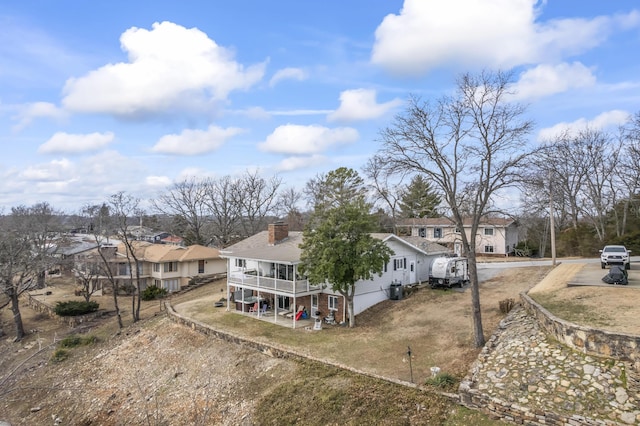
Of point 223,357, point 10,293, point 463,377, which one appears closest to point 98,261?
point 10,293

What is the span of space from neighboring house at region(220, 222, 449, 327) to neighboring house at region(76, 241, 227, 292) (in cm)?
1348

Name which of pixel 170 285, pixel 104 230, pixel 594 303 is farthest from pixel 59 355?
pixel 594 303

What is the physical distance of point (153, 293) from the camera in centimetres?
3800

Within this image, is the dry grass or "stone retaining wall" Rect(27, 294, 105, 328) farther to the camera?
"stone retaining wall" Rect(27, 294, 105, 328)

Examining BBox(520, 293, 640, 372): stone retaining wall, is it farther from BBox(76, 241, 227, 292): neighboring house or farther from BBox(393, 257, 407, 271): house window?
BBox(76, 241, 227, 292): neighboring house

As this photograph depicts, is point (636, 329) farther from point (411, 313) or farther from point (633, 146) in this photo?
point (633, 146)

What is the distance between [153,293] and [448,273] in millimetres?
27157

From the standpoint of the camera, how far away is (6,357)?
25953 millimetres

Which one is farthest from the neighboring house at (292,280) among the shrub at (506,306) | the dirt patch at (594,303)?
the dirt patch at (594,303)

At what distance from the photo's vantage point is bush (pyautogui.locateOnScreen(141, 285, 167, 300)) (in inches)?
1487

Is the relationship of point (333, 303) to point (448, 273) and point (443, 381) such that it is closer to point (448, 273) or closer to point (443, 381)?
point (448, 273)

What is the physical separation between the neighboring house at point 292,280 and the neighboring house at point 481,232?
1619 cm

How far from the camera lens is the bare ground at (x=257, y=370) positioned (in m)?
13.9

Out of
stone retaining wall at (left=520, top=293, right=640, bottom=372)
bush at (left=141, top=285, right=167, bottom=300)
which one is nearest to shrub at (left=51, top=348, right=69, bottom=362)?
bush at (left=141, top=285, right=167, bottom=300)
